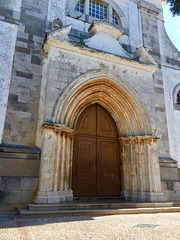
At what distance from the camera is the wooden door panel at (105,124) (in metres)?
7.22

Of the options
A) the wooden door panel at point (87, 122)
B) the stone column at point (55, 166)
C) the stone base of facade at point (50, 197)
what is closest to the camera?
the stone base of facade at point (50, 197)

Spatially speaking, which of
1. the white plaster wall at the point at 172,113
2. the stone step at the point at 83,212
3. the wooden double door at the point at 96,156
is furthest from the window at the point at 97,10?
the stone step at the point at 83,212

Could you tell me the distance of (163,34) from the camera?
31.1ft

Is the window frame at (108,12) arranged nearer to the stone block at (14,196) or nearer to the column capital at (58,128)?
the column capital at (58,128)

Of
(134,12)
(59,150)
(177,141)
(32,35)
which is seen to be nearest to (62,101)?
(59,150)

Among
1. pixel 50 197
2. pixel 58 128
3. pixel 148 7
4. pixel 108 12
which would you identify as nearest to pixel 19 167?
pixel 50 197

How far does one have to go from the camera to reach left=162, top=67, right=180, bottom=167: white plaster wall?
7.71m

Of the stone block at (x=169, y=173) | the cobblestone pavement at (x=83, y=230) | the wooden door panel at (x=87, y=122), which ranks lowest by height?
the cobblestone pavement at (x=83, y=230)

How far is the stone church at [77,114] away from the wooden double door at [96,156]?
0.10ft

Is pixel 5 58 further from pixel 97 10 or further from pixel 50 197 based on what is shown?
pixel 97 10

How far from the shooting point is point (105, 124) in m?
7.36

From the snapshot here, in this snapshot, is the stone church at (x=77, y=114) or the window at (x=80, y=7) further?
the window at (x=80, y=7)

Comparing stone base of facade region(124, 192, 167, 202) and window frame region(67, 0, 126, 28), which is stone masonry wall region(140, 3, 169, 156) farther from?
stone base of facade region(124, 192, 167, 202)

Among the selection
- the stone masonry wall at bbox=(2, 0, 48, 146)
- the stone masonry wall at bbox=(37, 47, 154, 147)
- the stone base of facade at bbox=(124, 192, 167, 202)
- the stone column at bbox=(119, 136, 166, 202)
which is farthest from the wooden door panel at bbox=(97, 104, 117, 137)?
the stone masonry wall at bbox=(2, 0, 48, 146)
